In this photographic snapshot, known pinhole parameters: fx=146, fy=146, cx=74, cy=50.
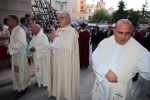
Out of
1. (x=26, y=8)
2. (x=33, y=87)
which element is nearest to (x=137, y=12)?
(x=26, y=8)

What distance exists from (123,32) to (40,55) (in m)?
3.07

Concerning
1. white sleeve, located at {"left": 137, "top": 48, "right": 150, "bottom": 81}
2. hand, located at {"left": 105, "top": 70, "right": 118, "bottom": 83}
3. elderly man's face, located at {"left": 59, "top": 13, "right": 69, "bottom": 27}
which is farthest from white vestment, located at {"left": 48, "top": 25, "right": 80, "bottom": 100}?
white sleeve, located at {"left": 137, "top": 48, "right": 150, "bottom": 81}

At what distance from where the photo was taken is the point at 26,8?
8508 millimetres

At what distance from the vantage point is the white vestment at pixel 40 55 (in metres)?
4.50

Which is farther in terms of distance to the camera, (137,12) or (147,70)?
(137,12)

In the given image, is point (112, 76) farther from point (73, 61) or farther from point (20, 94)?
point (20, 94)

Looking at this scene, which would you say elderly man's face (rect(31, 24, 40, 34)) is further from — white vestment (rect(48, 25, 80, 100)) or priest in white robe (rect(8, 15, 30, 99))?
white vestment (rect(48, 25, 80, 100))

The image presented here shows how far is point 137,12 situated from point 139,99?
5604 cm

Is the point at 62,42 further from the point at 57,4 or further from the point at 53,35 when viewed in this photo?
the point at 57,4

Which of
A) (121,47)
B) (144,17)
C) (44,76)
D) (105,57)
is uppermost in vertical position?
(144,17)

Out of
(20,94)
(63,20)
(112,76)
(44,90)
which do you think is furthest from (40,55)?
(112,76)

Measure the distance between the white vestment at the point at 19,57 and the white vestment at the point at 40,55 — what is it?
47 centimetres

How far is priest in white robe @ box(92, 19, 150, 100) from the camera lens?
2.02m

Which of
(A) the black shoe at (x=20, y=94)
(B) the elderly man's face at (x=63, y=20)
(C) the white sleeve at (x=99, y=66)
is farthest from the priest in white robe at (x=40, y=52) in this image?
(C) the white sleeve at (x=99, y=66)
